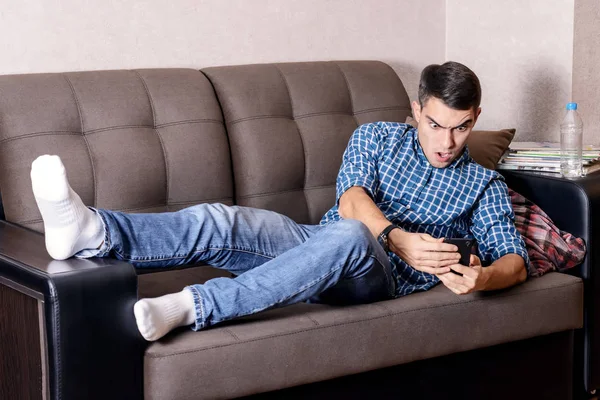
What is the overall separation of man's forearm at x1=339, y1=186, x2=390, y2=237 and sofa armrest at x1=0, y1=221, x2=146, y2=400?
2.17ft

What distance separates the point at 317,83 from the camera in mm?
2600

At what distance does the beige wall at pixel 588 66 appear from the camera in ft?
8.87

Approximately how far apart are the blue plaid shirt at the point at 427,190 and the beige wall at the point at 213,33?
0.70m

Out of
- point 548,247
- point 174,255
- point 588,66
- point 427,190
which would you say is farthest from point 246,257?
point 588,66

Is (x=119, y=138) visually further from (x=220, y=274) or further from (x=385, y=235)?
(x=385, y=235)

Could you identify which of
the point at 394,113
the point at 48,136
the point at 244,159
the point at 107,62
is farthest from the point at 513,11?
the point at 48,136

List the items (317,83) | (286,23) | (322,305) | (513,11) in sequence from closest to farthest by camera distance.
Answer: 1. (322,305)
2. (317,83)
3. (286,23)
4. (513,11)

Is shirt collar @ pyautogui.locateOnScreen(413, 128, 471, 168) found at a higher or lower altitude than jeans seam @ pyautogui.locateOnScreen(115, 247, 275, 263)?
higher

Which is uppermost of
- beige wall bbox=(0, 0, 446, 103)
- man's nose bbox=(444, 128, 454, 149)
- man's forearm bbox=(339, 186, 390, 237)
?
beige wall bbox=(0, 0, 446, 103)

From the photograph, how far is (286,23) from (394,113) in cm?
50

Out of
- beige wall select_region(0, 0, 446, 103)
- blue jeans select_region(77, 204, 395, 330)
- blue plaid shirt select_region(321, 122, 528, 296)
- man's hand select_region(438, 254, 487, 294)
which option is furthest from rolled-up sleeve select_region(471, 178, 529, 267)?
beige wall select_region(0, 0, 446, 103)

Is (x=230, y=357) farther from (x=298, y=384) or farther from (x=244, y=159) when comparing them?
(x=244, y=159)

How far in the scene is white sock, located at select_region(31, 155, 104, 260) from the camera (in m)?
1.60

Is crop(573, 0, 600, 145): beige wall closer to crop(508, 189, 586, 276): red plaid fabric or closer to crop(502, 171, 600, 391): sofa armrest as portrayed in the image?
crop(502, 171, 600, 391): sofa armrest
